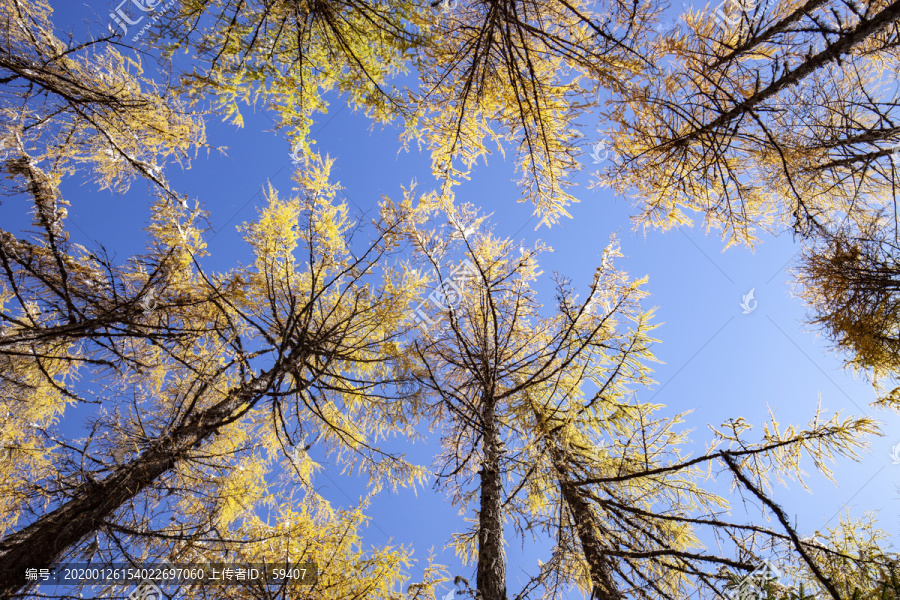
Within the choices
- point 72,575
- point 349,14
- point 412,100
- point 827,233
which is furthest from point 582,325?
point 72,575

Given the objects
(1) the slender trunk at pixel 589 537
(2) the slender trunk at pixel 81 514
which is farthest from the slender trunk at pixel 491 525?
(2) the slender trunk at pixel 81 514

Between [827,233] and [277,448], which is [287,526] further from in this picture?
[827,233]

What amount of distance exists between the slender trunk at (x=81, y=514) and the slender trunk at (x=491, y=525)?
2538 mm

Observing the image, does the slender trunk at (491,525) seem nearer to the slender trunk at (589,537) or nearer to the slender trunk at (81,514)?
the slender trunk at (589,537)

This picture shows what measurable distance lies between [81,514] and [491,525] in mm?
3793

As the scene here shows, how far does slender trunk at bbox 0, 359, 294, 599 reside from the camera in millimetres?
2978

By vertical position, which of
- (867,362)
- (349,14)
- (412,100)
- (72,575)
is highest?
(349,14)

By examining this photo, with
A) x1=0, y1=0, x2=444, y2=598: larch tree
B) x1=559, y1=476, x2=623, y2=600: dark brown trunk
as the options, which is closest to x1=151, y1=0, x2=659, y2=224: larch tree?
x1=0, y1=0, x2=444, y2=598: larch tree

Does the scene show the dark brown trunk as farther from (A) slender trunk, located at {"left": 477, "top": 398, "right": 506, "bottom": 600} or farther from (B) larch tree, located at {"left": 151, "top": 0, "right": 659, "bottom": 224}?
(B) larch tree, located at {"left": 151, "top": 0, "right": 659, "bottom": 224}

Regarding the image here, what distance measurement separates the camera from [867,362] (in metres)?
6.01

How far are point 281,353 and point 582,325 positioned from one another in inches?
151

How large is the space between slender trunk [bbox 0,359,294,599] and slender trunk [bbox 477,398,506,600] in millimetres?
2538

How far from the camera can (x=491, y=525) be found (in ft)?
13.0

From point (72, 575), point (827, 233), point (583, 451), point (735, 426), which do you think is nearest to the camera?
point (735, 426)
